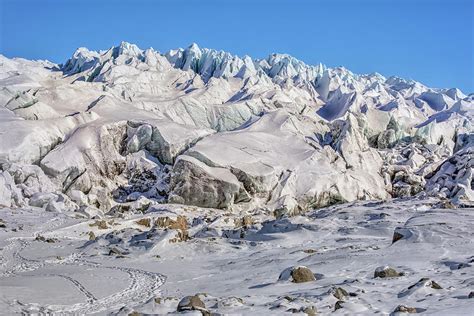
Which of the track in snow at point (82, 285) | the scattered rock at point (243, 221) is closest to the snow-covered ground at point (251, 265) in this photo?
the track in snow at point (82, 285)

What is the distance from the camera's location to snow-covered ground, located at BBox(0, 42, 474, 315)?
42.6 feet

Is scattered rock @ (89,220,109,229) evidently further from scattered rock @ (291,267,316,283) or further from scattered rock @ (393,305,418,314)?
scattered rock @ (393,305,418,314)

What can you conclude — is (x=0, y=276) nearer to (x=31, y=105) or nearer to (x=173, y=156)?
(x=173, y=156)

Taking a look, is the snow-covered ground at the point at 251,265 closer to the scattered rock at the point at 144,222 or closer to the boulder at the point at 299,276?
the boulder at the point at 299,276

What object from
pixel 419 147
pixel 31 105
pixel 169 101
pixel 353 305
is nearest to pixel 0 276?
pixel 353 305

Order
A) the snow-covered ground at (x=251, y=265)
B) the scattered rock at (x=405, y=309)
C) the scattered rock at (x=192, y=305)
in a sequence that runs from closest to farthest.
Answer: the scattered rock at (x=405, y=309) < the scattered rock at (x=192, y=305) < the snow-covered ground at (x=251, y=265)

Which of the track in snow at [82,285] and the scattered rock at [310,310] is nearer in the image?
the scattered rock at [310,310]

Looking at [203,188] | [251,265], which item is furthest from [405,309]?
[203,188]

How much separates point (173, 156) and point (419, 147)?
1548 inches

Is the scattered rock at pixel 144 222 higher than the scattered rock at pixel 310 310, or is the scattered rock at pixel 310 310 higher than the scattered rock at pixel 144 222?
the scattered rock at pixel 144 222

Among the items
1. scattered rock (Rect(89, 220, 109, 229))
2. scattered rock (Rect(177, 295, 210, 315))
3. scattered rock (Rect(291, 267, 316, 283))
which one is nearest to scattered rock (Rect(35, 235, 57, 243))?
scattered rock (Rect(89, 220, 109, 229))

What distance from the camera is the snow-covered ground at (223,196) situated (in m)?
13.0

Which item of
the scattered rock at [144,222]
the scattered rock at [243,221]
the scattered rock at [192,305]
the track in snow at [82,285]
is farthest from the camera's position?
the scattered rock at [144,222]

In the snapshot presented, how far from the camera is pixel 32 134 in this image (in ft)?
167
